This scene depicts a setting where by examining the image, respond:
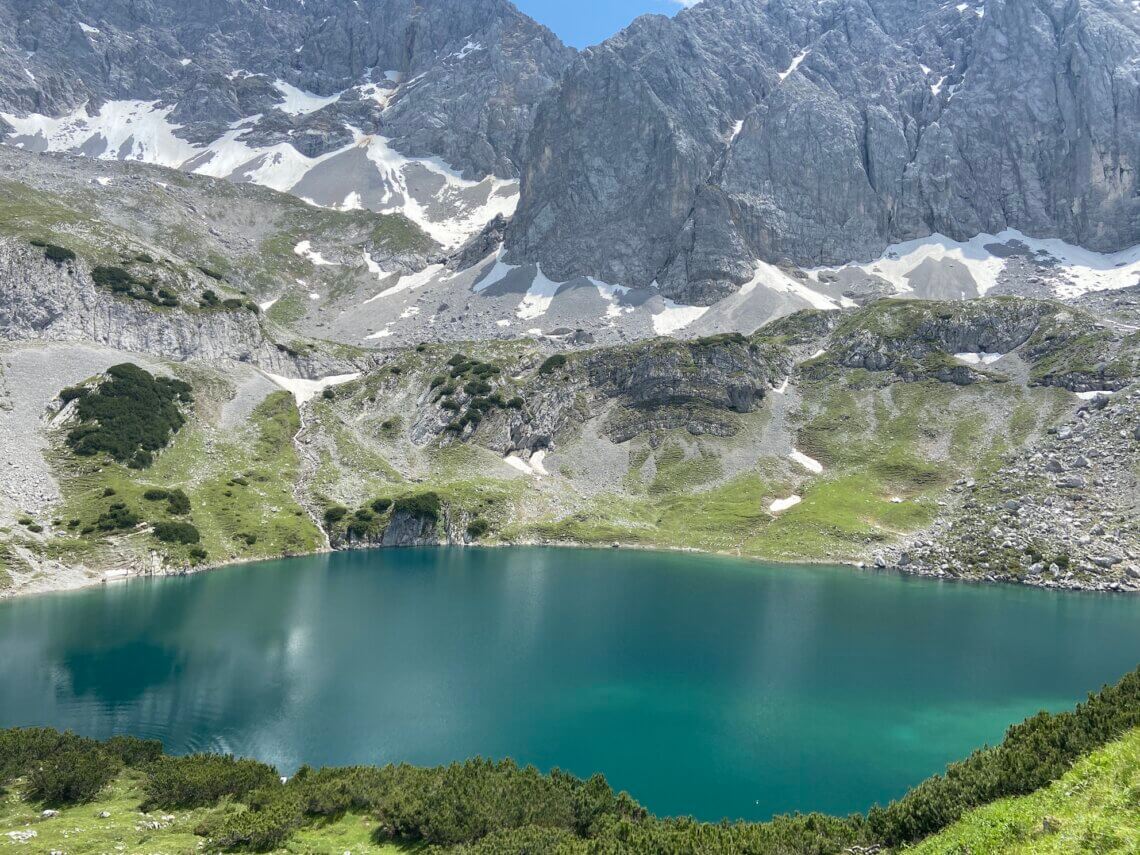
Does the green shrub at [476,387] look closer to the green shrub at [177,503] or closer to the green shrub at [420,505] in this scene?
the green shrub at [420,505]

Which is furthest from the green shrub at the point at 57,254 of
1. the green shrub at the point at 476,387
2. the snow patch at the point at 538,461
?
the snow patch at the point at 538,461

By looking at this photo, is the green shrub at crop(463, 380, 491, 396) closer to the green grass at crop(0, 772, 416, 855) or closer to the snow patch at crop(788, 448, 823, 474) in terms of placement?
the snow patch at crop(788, 448, 823, 474)

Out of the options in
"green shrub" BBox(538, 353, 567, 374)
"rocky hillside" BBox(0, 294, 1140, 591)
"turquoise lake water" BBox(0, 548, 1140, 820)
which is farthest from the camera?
"green shrub" BBox(538, 353, 567, 374)

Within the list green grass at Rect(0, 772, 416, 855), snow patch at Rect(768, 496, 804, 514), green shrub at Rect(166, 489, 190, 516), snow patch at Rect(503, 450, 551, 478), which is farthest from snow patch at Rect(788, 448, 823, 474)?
green grass at Rect(0, 772, 416, 855)

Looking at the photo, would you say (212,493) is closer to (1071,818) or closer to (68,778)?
(68,778)

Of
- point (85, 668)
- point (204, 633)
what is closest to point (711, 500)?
point (204, 633)

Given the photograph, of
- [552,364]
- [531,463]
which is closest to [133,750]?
[531,463]
